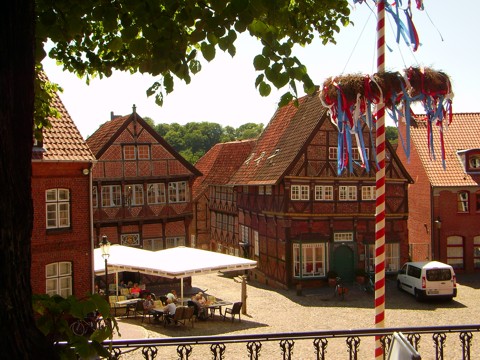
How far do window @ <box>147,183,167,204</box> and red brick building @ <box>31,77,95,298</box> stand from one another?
10833 mm

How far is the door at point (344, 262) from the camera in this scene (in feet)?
92.6

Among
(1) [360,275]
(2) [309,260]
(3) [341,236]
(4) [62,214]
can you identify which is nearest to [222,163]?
(3) [341,236]

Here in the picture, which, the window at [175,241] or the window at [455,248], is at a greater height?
the window at [175,241]

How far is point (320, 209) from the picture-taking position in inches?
1094

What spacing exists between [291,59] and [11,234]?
7.34 feet

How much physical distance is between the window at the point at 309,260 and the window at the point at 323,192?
215 cm

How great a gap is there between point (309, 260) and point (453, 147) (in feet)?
35.0

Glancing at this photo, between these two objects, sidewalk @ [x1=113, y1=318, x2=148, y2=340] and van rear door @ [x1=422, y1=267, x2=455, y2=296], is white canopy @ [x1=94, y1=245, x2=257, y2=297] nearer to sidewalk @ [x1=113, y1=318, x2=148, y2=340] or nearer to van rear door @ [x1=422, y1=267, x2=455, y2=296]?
sidewalk @ [x1=113, y1=318, x2=148, y2=340]

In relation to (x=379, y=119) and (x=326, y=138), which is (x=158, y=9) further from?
(x=326, y=138)

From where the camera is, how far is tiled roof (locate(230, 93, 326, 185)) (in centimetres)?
2795

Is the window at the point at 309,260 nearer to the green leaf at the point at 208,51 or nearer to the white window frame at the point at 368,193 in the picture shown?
the white window frame at the point at 368,193

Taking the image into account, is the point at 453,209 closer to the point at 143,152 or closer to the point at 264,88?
the point at 143,152

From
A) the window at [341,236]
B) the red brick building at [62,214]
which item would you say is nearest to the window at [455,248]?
the window at [341,236]

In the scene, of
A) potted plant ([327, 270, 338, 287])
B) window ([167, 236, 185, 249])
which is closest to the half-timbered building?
potted plant ([327, 270, 338, 287])
